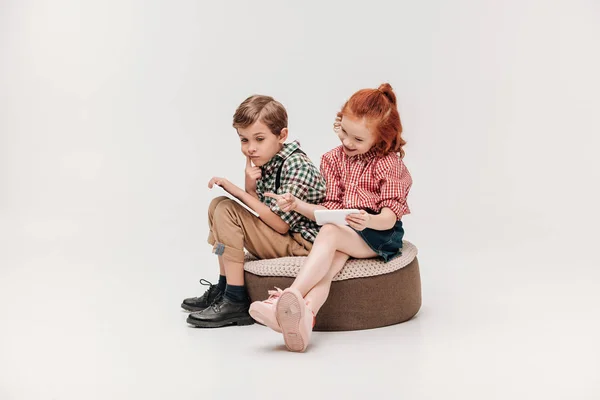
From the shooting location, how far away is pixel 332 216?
473cm

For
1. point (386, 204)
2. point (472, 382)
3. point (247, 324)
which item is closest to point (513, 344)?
point (472, 382)

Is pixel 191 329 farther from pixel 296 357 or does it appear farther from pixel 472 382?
pixel 472 382

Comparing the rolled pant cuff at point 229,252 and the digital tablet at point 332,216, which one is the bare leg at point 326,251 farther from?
the rolled pant cuff at point 229,252

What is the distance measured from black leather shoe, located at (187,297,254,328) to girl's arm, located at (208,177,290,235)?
1.45 feet

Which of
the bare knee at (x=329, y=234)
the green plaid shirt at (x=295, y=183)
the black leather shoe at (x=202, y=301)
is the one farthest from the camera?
the black leather shoe at (x=202, y=301)

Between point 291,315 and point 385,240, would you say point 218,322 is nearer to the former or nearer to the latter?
point 291,315

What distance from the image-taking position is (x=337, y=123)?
5.09m

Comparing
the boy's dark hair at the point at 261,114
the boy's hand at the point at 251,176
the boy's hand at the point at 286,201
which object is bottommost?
the boy's hand at the point at 286,201

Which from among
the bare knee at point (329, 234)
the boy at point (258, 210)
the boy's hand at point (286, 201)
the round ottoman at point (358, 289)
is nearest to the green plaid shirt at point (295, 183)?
the boy at point (258, 210)

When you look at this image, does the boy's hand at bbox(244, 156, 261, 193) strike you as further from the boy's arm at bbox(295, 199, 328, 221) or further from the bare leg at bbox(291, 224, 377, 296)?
the bare leg at bbox(291, 224, 377, 296)

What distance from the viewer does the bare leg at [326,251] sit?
462 cm

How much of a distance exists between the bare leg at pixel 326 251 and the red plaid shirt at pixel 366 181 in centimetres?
24

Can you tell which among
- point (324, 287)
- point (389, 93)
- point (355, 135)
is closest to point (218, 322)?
point (324, 287)

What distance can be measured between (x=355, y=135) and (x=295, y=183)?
0.42 m
